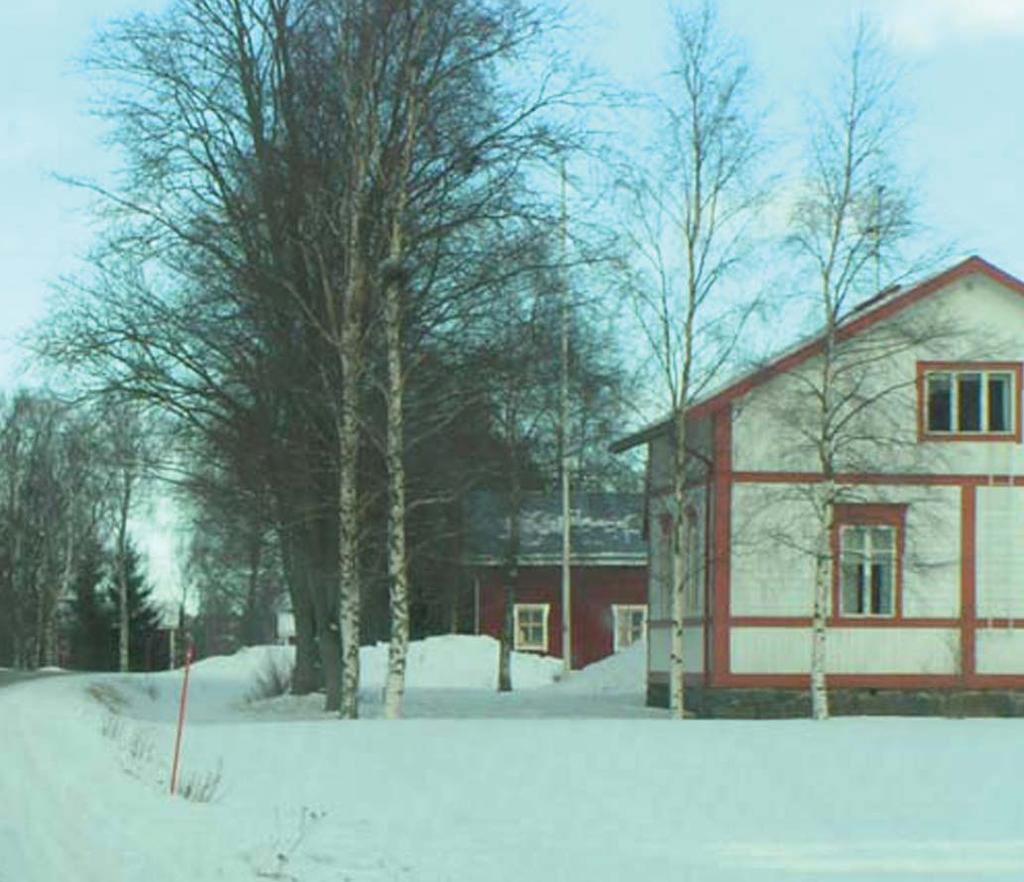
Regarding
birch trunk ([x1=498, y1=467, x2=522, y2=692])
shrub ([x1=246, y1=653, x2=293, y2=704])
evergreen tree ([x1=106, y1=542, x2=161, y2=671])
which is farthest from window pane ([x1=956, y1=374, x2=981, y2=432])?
evergreen tree ([x1=106, y1=542, x2=161, y2=671])

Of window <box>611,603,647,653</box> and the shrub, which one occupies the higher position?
window <box>611,603,647,653</box>

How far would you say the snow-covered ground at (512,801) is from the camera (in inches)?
521

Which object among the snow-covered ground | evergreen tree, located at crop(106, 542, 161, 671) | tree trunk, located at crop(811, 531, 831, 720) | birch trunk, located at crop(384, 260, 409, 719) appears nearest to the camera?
the snow-covered ground

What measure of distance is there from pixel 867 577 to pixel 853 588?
322 mm

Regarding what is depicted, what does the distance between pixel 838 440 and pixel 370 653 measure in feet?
96.1

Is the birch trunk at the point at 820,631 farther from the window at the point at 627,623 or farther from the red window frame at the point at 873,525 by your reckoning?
the window at the point at 627,623

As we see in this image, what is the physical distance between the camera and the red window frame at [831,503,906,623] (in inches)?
1350

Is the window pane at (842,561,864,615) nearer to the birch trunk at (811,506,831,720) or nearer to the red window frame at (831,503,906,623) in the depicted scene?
the red window frame at (831,503,906,623)

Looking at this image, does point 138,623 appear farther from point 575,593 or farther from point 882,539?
point 882,539

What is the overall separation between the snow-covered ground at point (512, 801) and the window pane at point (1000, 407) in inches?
238

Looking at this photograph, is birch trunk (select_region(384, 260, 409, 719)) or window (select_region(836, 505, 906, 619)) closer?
birch trunk (select_region(384, 260, 409, 719))

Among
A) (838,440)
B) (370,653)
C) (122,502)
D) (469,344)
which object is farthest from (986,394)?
(122,502)

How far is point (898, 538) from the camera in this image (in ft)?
114

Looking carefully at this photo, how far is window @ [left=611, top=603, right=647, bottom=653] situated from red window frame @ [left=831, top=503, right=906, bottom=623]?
32399mm
